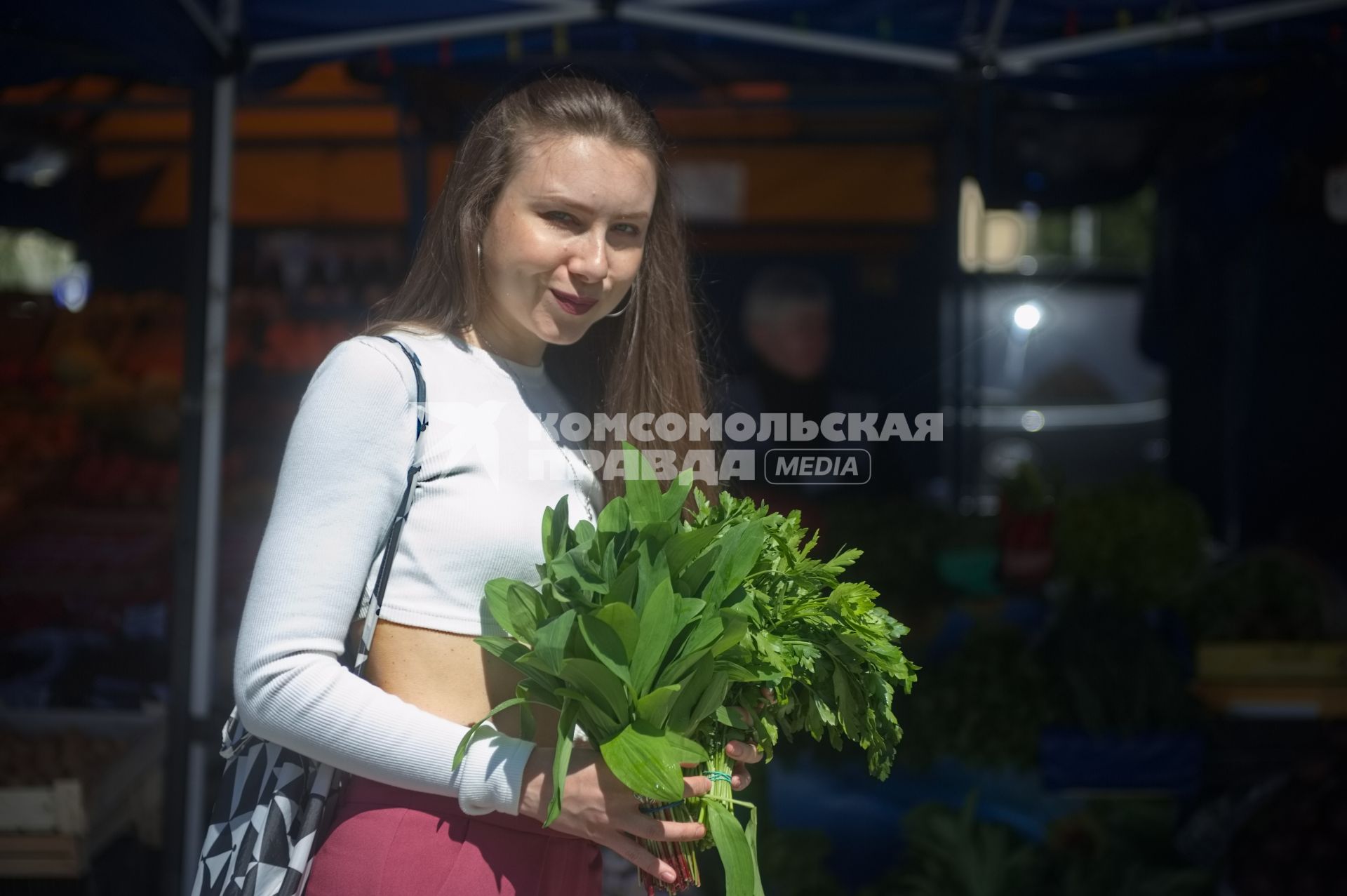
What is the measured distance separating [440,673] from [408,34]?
205cm

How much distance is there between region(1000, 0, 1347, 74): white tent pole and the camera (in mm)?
3127

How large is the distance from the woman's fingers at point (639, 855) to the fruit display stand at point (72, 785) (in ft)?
6.12

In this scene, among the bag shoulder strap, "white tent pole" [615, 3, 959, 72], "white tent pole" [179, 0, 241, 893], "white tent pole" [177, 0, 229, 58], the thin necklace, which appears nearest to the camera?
the bag shoulder strap

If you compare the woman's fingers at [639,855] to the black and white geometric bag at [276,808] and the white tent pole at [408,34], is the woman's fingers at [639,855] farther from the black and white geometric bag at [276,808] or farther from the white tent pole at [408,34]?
the white tent pole at [408,34]

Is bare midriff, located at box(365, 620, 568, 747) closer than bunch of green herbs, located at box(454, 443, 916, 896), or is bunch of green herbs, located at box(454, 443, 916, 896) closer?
bunch of green herbs, located at box(454, 443, 916, 896)

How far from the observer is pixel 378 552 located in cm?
144

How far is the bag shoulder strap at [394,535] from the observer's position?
143 cm

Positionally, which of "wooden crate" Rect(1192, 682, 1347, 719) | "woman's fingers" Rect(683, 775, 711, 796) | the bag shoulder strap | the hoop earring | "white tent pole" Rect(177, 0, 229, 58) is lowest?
"wooden crate" Rect(1192, 682, 1347, 719)

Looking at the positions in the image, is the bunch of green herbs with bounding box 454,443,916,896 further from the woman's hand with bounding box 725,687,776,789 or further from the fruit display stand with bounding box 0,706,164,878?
the fruit display stand with bounding box 0,706,164,878

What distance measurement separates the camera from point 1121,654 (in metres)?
3.36

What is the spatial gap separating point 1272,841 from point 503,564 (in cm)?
250

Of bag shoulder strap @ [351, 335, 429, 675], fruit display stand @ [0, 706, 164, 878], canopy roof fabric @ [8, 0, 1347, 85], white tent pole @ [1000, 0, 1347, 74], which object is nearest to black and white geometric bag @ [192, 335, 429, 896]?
bag shoulder strap @ [351, 335, 429, 675]

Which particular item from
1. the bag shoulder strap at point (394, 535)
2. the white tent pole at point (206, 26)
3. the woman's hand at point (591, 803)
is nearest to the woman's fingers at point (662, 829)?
the woman's hand at point (591, 803)

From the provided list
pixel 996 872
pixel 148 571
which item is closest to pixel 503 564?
pixel 996 872
